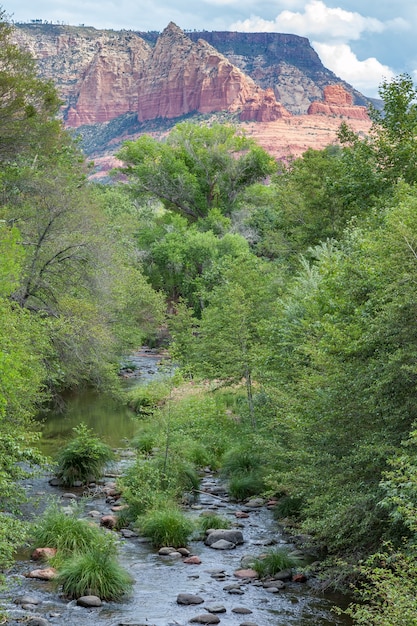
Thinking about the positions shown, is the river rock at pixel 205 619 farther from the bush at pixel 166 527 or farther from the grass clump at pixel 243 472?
the grass clump at pixel 243 472

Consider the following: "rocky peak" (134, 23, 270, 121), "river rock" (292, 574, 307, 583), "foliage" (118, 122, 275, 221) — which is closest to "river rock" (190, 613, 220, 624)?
"river rock" (292, 574, 307, 583)

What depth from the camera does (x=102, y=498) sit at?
55.5 ft

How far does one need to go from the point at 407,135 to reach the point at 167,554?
55.6 feet

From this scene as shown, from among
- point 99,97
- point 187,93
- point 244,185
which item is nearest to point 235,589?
point 244,185

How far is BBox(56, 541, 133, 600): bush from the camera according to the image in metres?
11.2

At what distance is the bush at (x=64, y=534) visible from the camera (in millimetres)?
12573

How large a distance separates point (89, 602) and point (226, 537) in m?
3.99

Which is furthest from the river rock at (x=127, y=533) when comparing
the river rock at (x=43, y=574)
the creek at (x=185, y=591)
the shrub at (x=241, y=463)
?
the shrub at (x=241, y=463)

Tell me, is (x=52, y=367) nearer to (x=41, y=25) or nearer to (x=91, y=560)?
(x=91, y=560)

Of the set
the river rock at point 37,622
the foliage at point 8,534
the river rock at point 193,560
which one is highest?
the foliage at point 8,534

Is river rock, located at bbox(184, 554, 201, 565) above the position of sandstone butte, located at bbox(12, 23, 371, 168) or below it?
below

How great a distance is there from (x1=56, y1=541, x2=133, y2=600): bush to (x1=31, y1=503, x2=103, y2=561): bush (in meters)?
0.58

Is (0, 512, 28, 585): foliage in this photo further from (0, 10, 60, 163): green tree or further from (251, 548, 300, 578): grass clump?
(0, 10, 60, 163): green tree

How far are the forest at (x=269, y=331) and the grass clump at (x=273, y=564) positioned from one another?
62cm
